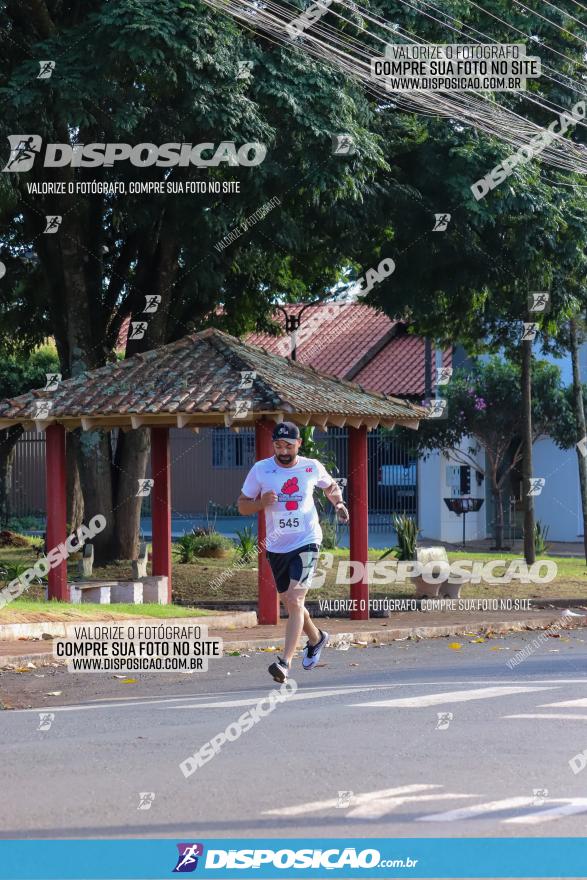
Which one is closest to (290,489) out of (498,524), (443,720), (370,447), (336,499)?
(336,499)

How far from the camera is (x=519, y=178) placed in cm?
2056

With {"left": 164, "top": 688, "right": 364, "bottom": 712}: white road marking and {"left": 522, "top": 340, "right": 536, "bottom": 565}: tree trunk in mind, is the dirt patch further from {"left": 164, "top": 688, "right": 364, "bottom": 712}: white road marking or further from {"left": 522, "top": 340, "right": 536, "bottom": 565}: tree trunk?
{"left": 164, "top": 688, "right": 364, "bottom": 712}: white road marking

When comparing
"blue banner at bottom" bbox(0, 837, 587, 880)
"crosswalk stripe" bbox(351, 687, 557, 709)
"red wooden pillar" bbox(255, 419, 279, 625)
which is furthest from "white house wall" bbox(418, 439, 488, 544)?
"blue banner at bottom" bbox(0, 837, 587, 880)

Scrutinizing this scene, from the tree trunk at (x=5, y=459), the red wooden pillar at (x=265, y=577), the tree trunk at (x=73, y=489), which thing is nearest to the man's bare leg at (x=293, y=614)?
the red wooden pillar at (x=265, y=577)

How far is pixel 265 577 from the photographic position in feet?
59.3

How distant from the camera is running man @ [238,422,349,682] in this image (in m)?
10.7

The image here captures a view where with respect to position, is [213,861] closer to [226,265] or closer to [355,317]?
[226,265]

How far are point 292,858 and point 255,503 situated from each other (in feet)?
17.0

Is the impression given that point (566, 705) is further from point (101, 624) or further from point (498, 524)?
point (498, 524)

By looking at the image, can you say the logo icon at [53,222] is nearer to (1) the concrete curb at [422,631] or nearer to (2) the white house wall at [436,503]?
(1) the concrete curb at [422,631]

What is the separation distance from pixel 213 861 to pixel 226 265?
59.6 feet

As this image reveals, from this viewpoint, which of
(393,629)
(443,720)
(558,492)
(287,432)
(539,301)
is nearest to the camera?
(443,720)

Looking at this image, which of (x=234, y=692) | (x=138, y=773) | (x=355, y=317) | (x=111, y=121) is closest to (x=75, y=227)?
(x=111, y=121)

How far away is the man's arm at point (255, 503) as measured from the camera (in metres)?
10.7
